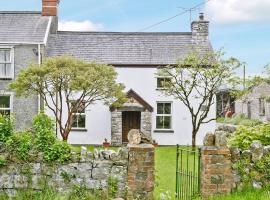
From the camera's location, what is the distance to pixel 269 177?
10141mm

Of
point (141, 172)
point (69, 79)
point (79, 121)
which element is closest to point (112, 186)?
point (141, 172)

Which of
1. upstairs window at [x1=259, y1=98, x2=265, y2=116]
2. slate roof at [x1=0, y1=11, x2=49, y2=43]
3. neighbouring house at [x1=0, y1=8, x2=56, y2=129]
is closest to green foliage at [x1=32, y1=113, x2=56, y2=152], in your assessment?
neighbouring house at [x1=0, y1=8, x2=56, y2=129]

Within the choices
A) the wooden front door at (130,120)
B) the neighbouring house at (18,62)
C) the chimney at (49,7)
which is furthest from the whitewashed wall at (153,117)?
the chimney at (49,7)

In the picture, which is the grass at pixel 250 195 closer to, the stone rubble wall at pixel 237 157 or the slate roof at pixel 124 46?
the stone rubble wall at pixel 237 157

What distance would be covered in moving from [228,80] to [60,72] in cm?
895

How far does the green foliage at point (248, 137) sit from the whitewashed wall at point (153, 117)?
1854 centimetres

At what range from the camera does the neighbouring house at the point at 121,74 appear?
96.5 feet

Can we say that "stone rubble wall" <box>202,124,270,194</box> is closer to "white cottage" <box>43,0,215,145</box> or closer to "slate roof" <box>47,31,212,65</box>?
"white cottage" <box>43,0,215,145</box>

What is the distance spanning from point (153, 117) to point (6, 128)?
20335 mm

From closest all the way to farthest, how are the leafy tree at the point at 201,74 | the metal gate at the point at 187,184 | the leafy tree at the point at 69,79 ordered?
the metal gate at the point at 187,184
the leafy tree at the point at 69,79
the leafy tree at the point at 201,74

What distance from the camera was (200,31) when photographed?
3186cm

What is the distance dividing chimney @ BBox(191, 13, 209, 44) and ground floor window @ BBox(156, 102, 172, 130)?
16.1 feet

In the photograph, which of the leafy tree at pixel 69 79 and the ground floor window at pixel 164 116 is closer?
the leafy tree at pixel 69 79

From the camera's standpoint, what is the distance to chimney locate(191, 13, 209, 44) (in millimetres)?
31750
